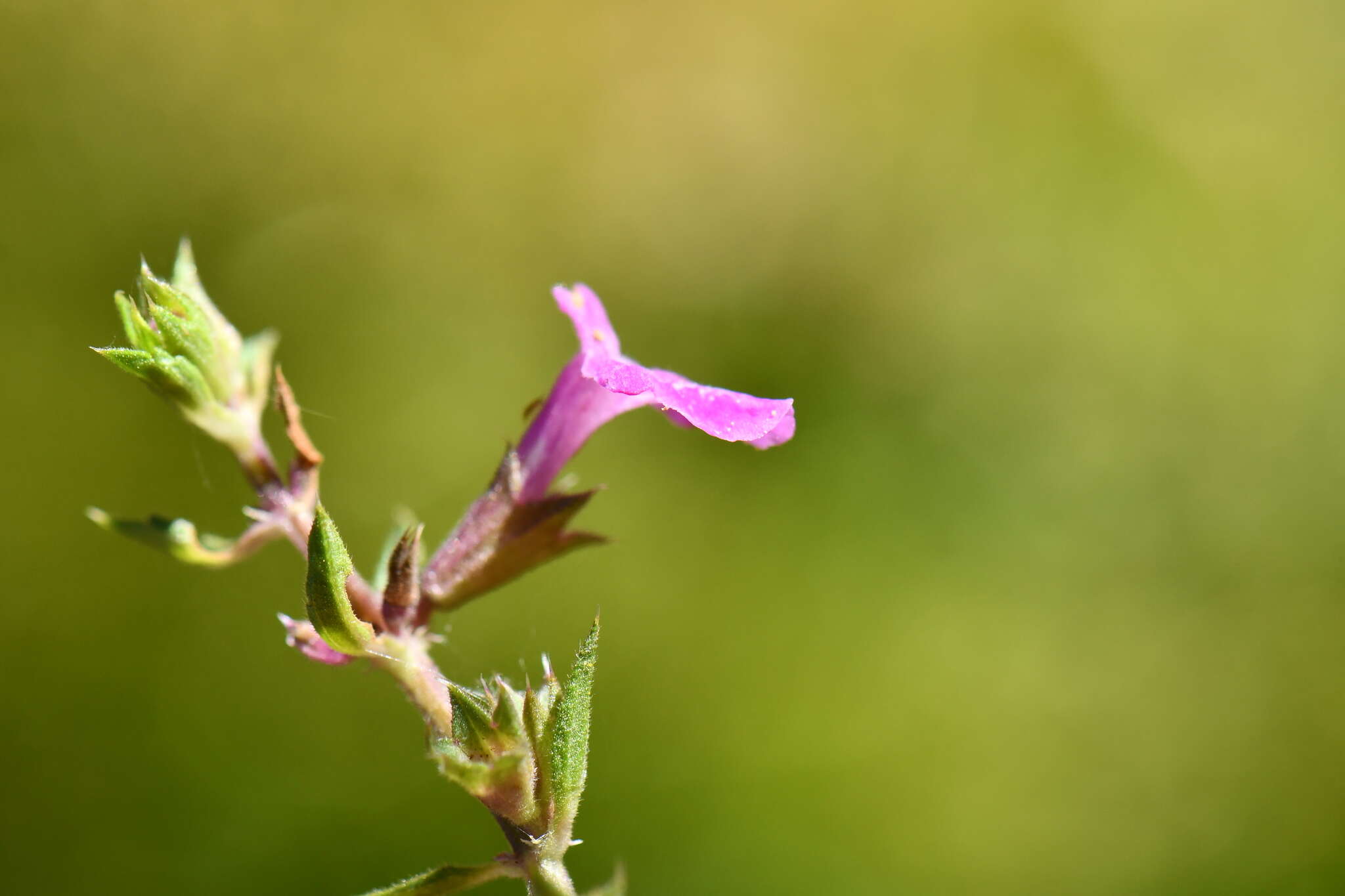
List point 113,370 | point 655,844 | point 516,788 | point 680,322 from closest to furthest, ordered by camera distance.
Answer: point 516,788
point 655,844
point 113,370
point 680,322

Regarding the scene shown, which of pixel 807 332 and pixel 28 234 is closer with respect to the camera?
pixel 28 234

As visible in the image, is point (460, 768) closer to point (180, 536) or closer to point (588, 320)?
point (180, 536)

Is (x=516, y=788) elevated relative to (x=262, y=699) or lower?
elevated

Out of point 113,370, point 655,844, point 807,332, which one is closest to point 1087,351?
point 807,332

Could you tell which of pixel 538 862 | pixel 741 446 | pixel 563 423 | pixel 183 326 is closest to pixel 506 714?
pixel 538 862

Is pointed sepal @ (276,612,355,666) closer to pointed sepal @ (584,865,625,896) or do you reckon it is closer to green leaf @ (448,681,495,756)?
green leaf @ (448,681,495,756)

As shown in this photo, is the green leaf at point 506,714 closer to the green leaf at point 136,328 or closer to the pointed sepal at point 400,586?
the pointed sepal at point 400,586

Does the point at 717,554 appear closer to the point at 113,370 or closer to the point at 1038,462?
the point at 1038,462

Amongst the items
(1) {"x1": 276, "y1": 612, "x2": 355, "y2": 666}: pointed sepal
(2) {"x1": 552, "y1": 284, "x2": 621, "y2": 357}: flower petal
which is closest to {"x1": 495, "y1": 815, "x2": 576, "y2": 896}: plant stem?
(1) {"x1": 276, "y1": 612, "x2": 355, "y2": 666}: pointed sepal
